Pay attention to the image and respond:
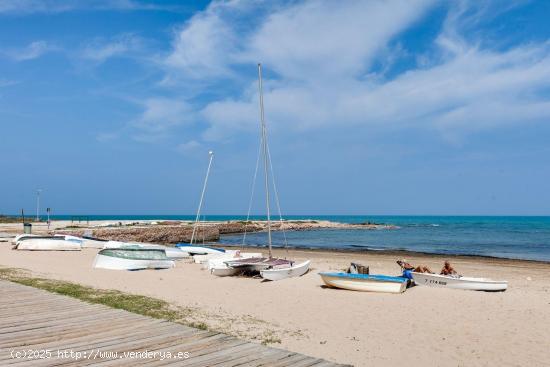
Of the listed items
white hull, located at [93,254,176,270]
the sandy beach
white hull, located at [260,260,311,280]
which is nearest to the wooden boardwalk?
the sandy beach

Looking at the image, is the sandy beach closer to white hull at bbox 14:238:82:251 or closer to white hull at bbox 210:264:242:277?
white hull at bbox 210:264:242:277

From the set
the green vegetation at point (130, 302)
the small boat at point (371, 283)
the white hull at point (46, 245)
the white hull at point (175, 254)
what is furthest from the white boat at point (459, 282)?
the white hull at point (46, 245)

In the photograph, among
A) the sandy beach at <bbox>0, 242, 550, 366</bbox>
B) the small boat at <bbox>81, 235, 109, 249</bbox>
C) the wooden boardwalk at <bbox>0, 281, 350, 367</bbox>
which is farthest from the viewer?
the small boat at <bbox>81, 235, 109, 249</bbox>

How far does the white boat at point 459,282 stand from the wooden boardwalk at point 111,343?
14.5 meters

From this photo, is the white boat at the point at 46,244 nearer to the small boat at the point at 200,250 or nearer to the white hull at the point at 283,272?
the small boat at the point at 200,250

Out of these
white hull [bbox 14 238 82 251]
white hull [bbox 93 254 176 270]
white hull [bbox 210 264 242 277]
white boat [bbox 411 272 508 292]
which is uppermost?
white hull [bbox 14 238 82 251]

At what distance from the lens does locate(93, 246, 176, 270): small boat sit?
24188 millimetres

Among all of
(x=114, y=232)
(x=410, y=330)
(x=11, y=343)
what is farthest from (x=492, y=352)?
(x=114, y=232)

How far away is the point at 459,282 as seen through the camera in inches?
757

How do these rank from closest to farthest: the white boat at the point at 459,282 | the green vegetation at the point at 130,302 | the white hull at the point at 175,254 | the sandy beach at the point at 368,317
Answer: the sandy beach at the point at 368,317, the green vegetation at the point at 130,302, the white boat at the point at 459,282, the white hull at the point at 175,254

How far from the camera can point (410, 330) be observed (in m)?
11.8

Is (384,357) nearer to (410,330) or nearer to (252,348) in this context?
(410,330)

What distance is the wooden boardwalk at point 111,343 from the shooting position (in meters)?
5.93

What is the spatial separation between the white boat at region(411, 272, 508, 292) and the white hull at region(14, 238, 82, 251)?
26.9 m
